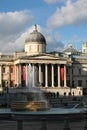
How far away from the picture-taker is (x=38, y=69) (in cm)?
11981

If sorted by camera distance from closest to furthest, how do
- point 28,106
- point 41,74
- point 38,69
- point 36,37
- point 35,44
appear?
point 28,106
point 38,69
point 41,74
point 35,44
point 36,37

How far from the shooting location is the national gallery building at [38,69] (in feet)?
386

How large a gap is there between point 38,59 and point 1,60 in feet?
35.1

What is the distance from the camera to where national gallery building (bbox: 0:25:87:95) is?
11762 cm

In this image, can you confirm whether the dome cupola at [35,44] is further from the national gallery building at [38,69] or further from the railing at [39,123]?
the railing at [39,123]

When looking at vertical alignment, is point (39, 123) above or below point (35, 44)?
below

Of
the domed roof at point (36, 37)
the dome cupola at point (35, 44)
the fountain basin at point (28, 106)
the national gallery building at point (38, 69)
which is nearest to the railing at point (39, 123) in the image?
the fountain basin at point (28, 106)

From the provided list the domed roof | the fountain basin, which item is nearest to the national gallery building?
the domed roof

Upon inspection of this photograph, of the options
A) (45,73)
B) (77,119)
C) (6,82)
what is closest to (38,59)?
(45,73)

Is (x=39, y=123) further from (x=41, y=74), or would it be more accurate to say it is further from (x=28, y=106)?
(x=41, y=74)

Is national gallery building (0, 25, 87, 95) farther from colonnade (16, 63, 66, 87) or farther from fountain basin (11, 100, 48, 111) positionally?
fountain basin (11, 100, 48, 111)

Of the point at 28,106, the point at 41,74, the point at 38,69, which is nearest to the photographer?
the point at 28,106

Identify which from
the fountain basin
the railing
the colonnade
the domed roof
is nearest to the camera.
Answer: the railing

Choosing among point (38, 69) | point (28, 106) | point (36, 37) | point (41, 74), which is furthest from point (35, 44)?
point (28, 106)
